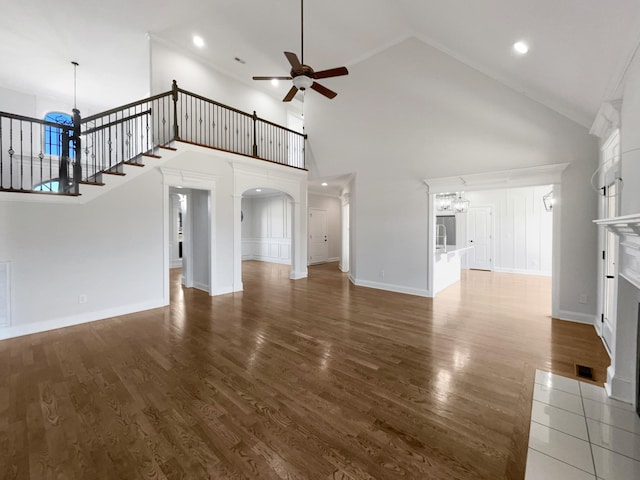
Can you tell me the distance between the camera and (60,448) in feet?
5.61

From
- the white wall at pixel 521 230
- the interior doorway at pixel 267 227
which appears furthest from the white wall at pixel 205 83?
the white wall at pixel 521 230

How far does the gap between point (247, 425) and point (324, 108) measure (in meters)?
7.05

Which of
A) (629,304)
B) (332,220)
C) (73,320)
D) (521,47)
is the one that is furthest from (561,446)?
(332,220)

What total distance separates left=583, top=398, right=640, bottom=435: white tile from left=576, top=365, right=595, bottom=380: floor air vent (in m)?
0.48

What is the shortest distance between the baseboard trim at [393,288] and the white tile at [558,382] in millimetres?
2834

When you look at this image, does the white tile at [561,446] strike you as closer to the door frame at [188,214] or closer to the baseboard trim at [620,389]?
the baseboard trim at [620,389]

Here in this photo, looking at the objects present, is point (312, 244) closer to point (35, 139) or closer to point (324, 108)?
point (324, 108)

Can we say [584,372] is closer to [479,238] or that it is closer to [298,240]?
[298,240]

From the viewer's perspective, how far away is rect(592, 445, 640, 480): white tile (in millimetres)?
1524

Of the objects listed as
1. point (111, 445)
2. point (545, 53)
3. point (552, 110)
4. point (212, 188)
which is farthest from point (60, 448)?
point (552, 110)

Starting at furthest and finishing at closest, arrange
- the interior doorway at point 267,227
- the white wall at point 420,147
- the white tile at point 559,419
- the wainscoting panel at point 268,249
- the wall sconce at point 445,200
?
the wainscoting panel at point 268,249
the interior doorway at point 267,227
the wall sconce at point 445,200
the white wall at point 420,147
the white tile at point 559,419

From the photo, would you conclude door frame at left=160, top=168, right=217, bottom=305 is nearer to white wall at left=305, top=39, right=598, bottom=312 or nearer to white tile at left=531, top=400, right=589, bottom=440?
white wall at left=305, top=39, right=598, bottom=312

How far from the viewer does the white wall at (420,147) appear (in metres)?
4.04

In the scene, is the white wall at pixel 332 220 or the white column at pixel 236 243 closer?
the white column at pixel 236 243
